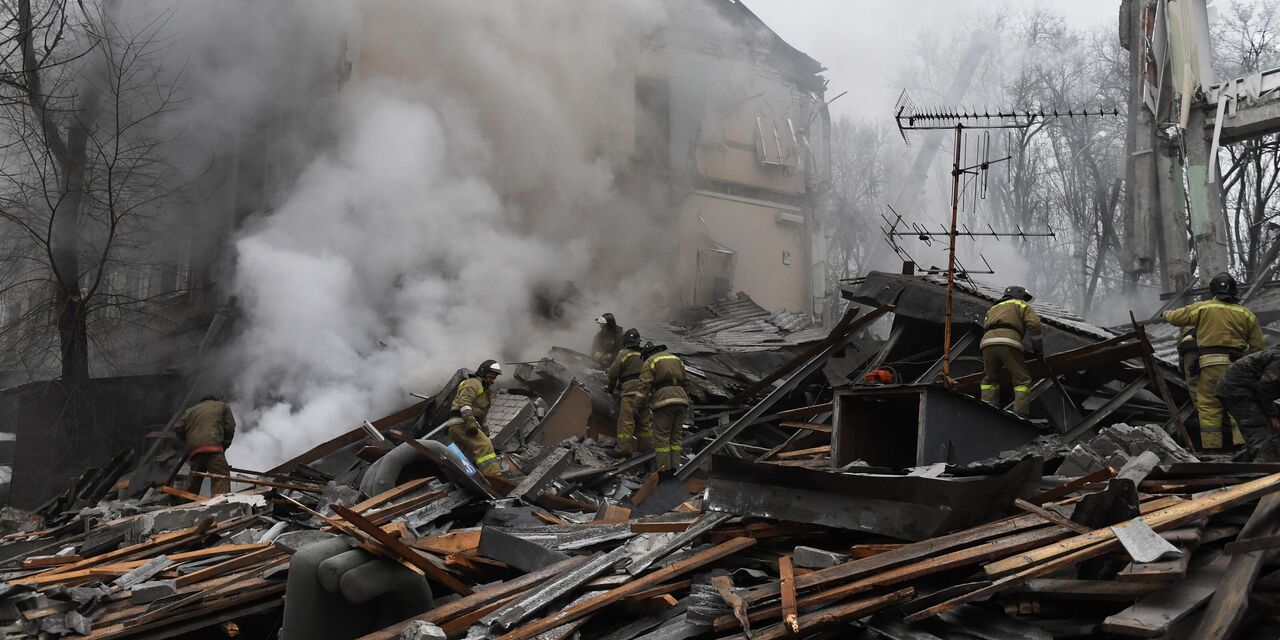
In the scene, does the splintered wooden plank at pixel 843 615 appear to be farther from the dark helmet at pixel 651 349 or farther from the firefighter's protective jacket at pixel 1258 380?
the dark helmet at pixel 651 349

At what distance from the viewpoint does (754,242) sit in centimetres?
2164

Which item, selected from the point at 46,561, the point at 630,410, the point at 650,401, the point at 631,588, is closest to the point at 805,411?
the point at 650,401

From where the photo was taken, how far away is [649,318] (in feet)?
57.7

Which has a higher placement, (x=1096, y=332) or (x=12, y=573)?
(x=1096, y=332)

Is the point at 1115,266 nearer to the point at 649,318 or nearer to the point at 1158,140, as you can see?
the point at 1158,140

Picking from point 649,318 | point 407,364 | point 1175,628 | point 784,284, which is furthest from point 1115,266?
point 1175,628

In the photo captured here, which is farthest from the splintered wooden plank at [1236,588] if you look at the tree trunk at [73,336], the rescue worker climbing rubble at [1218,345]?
the tree trunk at [73,336]

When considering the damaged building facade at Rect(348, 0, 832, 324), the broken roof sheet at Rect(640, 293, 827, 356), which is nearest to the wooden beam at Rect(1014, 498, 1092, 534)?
the broken roof sheet at Rect(640, 293, 827, 356)

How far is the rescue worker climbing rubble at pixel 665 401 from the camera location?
31.4ft

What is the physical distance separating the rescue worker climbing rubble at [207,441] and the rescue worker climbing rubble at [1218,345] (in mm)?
8946

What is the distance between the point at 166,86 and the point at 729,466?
44.9ft

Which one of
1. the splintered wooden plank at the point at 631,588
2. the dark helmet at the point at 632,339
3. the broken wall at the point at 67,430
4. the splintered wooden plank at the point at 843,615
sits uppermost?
the dark helmet at the point at 632,339

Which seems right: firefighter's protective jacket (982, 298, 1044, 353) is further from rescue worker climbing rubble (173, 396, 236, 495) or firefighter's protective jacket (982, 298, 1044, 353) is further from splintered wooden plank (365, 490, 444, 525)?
rescue worker climbing rubble (173, 396, 236, 495)

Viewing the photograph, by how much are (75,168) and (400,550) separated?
11955 mm
